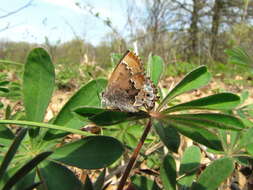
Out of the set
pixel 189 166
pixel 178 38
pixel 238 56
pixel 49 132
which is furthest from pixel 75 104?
pixel 178 38

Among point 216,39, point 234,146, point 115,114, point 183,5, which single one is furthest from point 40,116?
point 183,5

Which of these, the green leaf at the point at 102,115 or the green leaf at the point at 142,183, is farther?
the green leaf at the point at 142,183

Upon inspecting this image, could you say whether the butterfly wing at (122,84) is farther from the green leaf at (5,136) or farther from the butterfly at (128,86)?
the green leaf at (5,136)

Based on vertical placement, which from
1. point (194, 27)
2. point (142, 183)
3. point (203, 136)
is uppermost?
point (194, 27)

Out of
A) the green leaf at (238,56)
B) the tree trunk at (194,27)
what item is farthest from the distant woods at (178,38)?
the green leaf at (238,56)

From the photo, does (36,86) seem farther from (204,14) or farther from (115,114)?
(204,14)

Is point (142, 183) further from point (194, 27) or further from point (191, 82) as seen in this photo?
point (194, 27)
